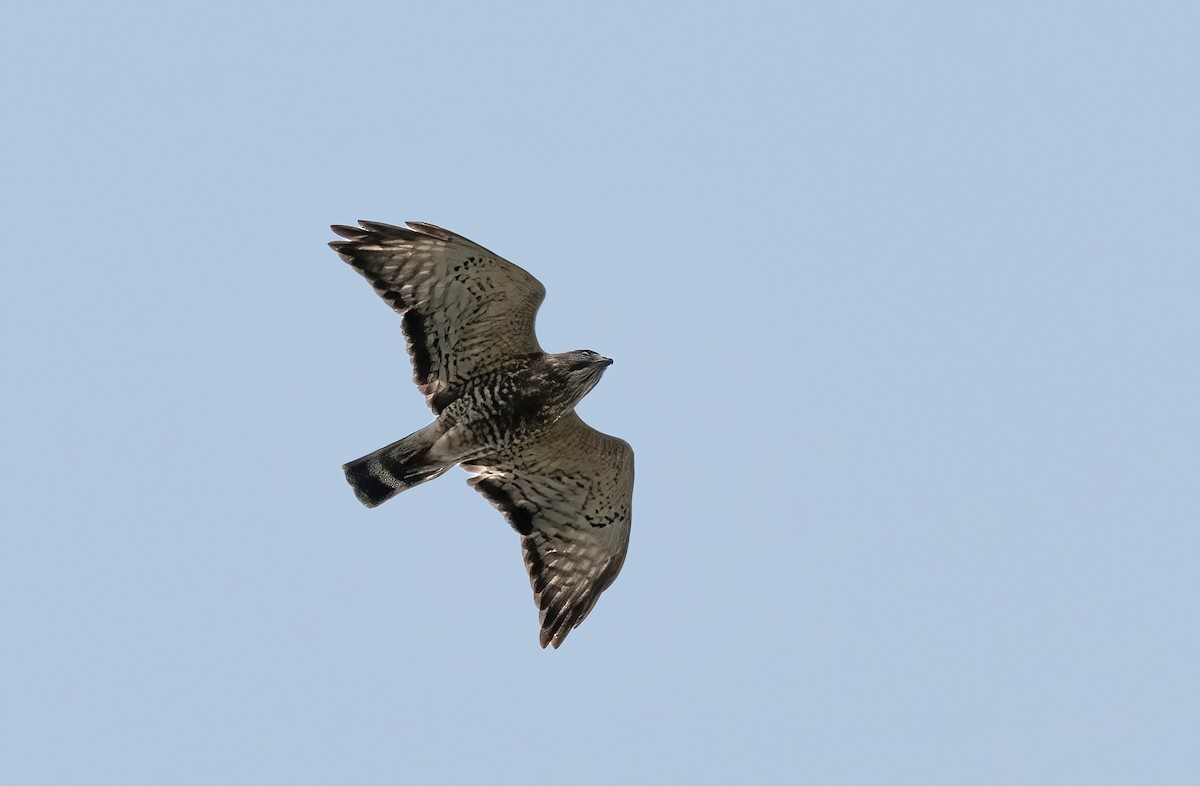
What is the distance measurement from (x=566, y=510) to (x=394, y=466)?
1.85 metres

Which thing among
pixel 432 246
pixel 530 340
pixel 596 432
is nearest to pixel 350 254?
pixel 432 246

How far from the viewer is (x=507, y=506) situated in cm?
1563

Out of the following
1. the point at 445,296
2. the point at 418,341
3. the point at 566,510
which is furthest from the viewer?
the point at 566,510

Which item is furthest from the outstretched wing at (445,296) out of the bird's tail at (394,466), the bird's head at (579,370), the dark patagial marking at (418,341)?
the bird's head at (579,370)

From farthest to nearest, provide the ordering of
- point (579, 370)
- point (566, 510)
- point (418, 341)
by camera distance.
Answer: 1. point (566, 510)
2. point (418, 341)
3. point (579, 370)

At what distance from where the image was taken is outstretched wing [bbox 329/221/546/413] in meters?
14.4

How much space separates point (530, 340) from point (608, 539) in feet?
7.42

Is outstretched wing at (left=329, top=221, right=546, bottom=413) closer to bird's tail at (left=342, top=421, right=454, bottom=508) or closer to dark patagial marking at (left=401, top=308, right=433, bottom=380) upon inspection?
dark patagial marking at (left=401, top=308, right=433, bottom=380)

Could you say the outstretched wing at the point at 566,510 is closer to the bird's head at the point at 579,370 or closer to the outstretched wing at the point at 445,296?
the bird's head at the point at 579,370

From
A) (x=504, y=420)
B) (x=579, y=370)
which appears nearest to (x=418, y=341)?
(x=504, y=420)

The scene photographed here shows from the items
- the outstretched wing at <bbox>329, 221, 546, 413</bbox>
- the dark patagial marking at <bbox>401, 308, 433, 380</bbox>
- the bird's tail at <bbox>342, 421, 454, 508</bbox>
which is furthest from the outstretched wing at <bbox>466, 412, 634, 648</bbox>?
the dark patagial marking at <bbox>401, 308, 433, 380</bbox>

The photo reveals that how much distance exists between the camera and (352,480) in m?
15.0

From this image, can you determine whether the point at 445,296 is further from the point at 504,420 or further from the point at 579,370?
the point at 579,370

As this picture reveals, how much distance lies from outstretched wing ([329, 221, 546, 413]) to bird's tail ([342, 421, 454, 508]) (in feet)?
1.07
